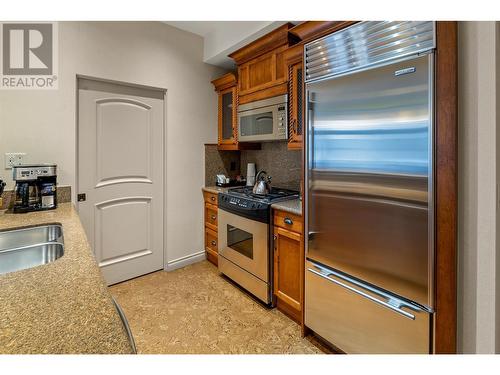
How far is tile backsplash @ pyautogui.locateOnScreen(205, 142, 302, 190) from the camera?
2.77 metres

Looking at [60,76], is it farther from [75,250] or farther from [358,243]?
[358,243]

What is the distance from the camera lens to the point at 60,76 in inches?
83.7

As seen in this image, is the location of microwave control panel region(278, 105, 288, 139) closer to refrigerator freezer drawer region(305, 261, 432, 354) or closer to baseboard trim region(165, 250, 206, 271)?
refrigerator freezer drawer region(305, 261, 432, 354)

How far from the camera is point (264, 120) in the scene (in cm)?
253

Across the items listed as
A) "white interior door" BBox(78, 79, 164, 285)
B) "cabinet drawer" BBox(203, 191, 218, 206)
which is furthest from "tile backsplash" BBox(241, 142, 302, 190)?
"white interior door" BBox(78, 79, 164, 285)

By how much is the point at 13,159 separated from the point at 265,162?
225 centimetres

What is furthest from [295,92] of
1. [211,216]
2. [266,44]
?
[211,216]

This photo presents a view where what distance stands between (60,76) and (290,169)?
2.18 m

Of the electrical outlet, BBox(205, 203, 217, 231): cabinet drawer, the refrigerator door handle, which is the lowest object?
the refrigerator door handle

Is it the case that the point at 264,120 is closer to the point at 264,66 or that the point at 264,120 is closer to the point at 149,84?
the point at 264,66

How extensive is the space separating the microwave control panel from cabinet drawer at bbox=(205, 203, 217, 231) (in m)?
1.16

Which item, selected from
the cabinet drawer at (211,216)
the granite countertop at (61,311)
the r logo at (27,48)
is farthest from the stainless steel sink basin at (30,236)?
the cabinet drawer at (211,216)

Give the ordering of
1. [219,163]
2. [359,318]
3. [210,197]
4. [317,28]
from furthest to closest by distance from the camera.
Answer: [219,163] → [210,197] → [317,28] → [359,318]

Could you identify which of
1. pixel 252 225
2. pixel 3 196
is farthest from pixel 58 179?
pixel 252 225
